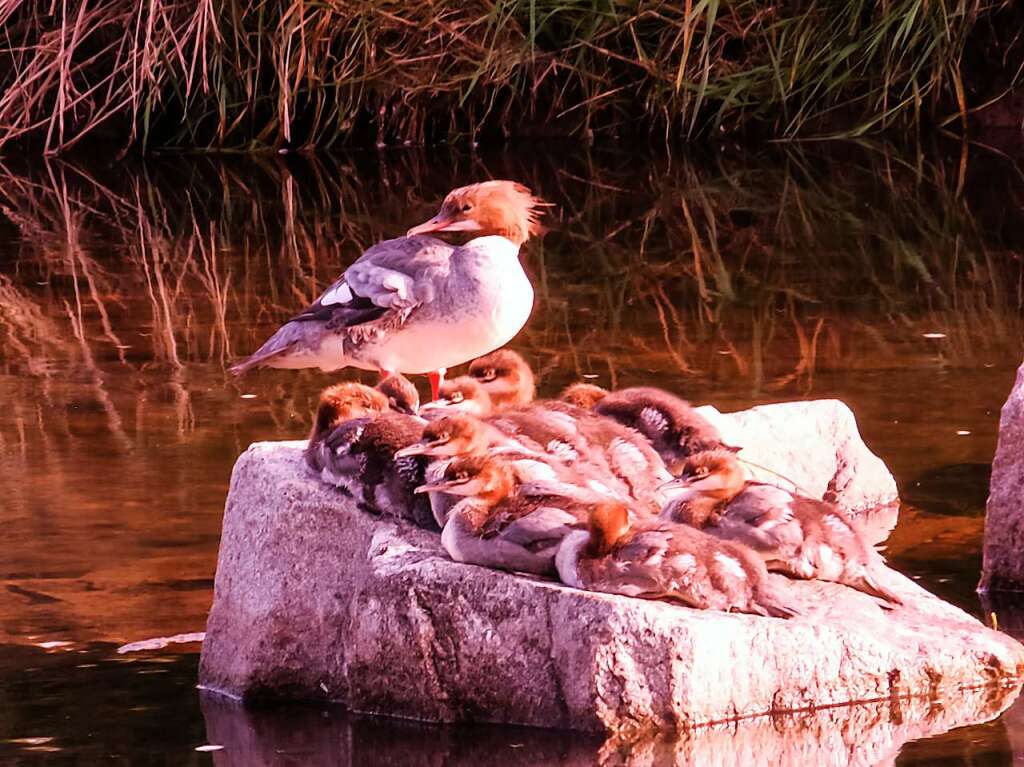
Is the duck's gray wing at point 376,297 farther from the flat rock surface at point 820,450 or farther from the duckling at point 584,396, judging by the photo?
the flat rock surface at point 820,450

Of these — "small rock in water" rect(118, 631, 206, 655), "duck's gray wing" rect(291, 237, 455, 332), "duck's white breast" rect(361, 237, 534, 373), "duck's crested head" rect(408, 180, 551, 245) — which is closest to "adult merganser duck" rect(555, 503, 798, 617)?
"small rock in water" rect(118, 631, 206, 655)

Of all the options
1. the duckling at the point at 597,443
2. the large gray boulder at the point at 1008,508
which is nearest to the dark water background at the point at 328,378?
the large gray boulder at the point at 1008,508

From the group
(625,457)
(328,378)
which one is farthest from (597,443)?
(328,378)

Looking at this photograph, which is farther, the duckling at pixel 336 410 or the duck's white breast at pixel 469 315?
the duck's white breast at pixel 469 315

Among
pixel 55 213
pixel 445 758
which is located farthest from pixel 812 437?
pixel 55 213

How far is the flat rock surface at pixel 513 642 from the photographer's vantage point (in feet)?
13.9

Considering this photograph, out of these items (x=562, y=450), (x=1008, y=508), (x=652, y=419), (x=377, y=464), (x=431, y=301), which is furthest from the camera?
(x=431, y=301)

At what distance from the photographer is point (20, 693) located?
15.9ft

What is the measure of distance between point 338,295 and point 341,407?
3.04ft

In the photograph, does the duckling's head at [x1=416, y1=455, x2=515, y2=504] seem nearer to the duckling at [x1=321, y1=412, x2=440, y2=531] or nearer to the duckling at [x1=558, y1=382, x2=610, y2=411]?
the duckling at [x1=321, y1=412, x2=440, y2=531]

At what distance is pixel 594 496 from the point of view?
455 centimetres

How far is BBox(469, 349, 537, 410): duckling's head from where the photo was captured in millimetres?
5664

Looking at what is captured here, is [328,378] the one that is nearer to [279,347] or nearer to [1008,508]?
[279,347]

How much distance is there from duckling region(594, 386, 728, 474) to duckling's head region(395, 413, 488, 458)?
0.78 metres
